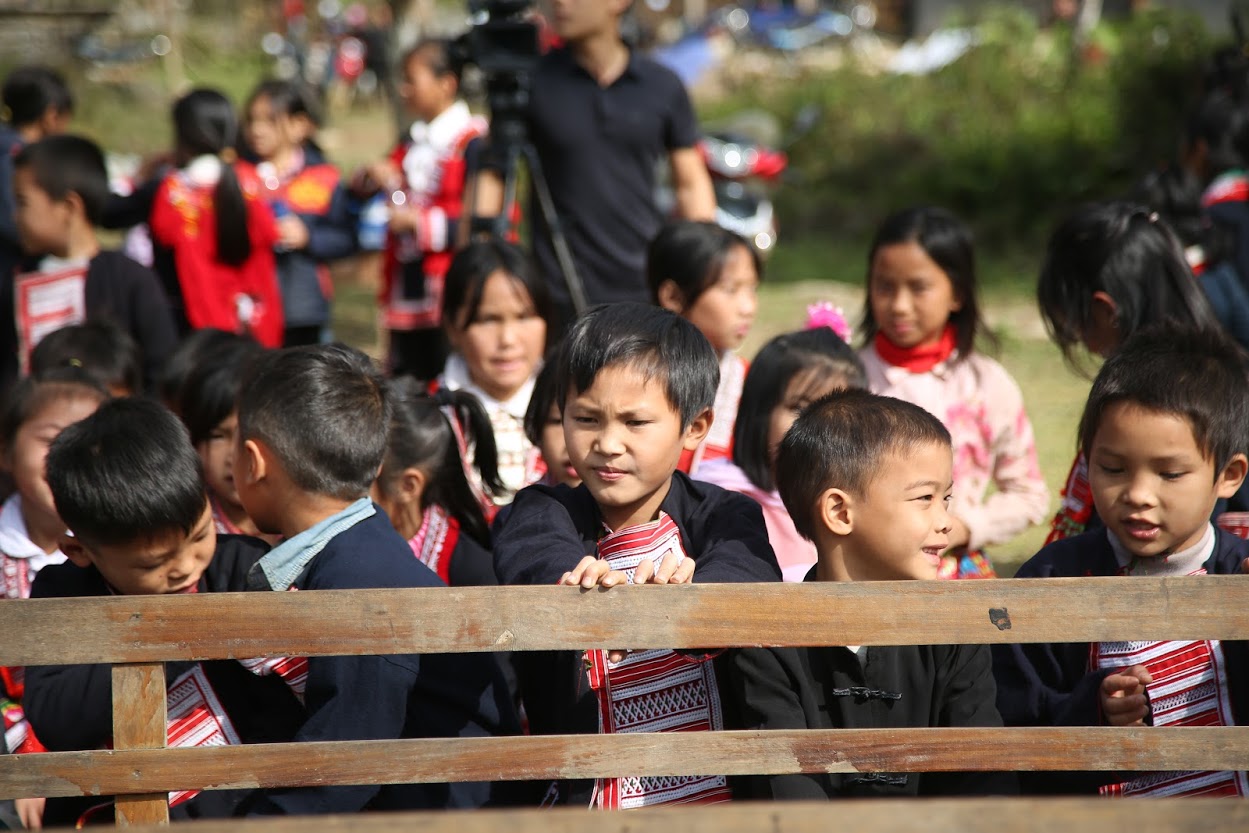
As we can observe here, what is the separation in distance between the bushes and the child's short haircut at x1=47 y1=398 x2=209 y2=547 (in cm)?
836

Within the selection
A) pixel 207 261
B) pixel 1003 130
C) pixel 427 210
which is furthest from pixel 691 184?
pixel 1003 130

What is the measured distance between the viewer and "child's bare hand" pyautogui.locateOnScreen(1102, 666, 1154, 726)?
2178 mm

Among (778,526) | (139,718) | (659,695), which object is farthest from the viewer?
(778,526)

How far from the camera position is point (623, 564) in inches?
91.0

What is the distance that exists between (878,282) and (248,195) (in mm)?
2809

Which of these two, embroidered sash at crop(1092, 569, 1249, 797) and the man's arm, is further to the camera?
the man's arm

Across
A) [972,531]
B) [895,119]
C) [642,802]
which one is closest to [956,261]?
[972,531]

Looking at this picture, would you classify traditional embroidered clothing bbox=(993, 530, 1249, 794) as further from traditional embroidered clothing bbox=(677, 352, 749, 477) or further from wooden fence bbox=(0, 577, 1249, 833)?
traditional embroidered clothing bbox=(677, 352, 749, 477)

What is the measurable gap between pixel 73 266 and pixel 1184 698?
11.9 ft

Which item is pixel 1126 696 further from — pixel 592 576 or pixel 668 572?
pixel 592 576

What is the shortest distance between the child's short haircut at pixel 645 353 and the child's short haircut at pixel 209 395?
3.66 ft

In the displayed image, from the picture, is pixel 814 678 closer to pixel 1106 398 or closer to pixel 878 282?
pixel 1106 398

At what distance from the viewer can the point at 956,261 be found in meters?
3.55

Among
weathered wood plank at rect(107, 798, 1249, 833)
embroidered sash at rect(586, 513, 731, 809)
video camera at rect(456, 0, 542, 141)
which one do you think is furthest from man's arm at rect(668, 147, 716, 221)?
weathered wood plank at rect(107, 798, 1249, 833)
